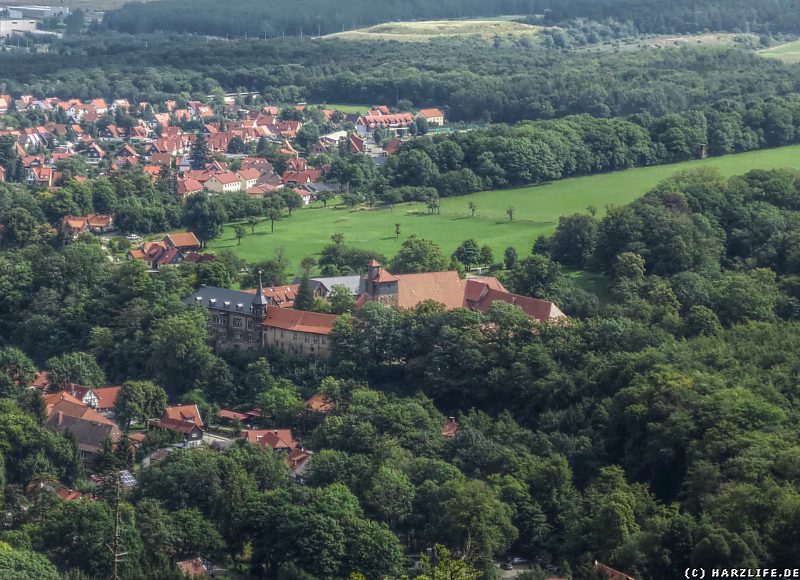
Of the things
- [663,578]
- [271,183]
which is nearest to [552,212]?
[271,183]

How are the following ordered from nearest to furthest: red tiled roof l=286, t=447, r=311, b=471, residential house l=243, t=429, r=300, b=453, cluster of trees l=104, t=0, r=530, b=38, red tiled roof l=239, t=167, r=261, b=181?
red tiled roof l=286, t=447, r=311, b=471, residential house l=243, t=429, r=300, b=453, red tiled roof l=239, t=167, r=261, b=181, cluster of trees l=104, t=0, r=530, b=38

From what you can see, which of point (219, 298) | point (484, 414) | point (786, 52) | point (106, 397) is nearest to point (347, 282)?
point (219, 298)

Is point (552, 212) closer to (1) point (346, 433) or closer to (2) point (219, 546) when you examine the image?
(1) point (346, 433)

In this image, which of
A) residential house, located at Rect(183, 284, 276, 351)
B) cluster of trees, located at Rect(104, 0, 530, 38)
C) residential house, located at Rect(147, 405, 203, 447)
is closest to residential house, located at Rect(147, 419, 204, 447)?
residential house, located at Rect(147, 405, 203, 447)

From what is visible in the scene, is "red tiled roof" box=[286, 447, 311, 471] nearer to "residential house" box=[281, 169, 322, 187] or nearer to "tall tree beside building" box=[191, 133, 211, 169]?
"residential house" box=[281, 169, 322, 187]

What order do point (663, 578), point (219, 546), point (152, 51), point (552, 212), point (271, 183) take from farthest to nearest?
point (152, 51) → point (271, 183) → point (552, 212) → point (219, 546) → point (663, 578)

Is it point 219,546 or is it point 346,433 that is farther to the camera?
point 346,433

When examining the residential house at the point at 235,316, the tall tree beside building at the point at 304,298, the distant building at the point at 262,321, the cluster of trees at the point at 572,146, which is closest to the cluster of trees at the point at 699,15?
the cluster of trees at the point at 572,146

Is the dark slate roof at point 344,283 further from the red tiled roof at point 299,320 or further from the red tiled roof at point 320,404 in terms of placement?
the red tiled roof at point 320,404
